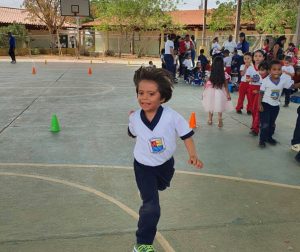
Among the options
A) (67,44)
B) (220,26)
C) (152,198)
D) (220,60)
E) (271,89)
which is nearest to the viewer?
(152,198)

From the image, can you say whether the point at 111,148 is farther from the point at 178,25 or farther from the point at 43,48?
the point at 43,48

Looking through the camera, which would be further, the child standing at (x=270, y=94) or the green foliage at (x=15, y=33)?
the green foliage at (x=15, y=33)

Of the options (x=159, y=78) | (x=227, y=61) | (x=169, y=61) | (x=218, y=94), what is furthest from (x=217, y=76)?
(x=169, y=61)

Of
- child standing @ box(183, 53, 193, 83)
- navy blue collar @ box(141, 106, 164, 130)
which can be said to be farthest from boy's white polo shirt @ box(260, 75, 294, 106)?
child standing @ box(183, 53, 193, 83)

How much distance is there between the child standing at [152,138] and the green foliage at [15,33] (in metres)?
34.3

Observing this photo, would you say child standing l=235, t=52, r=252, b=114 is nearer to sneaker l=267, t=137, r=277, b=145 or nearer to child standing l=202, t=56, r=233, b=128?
child standing l=202, t=56, r=233, b=128

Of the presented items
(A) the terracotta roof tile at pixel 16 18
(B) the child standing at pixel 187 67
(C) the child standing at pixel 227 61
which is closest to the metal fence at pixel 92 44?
(A) the terracotta roof tile at pixel 16 18

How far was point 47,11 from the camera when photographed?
36.2 meters

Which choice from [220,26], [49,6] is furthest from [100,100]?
[49,6]

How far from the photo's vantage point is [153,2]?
113 ft

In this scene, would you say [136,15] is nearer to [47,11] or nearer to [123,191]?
[47,11]

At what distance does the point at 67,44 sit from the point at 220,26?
52.2 ft

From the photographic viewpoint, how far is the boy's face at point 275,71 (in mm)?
6168

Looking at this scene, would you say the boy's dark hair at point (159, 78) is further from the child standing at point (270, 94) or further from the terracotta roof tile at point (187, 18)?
the terracotta roof tile at point (187, 18)
